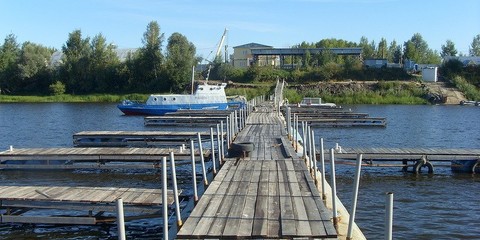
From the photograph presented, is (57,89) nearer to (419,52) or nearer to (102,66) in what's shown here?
(102,66)

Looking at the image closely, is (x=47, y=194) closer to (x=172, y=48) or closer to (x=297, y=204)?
(x=297, y=204)

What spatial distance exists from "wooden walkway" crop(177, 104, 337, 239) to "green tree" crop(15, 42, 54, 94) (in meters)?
96.7

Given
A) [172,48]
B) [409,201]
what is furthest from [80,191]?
[172,48]

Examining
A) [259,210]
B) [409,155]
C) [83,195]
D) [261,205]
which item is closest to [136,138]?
[409,155]

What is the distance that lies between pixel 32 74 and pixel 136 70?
68.4 feet

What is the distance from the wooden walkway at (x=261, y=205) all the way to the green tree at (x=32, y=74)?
9668 centimetres

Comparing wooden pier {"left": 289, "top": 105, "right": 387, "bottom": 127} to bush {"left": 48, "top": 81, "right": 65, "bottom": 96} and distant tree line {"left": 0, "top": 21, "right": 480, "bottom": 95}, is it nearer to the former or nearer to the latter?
distant tree line {"left": 0, "top": 21, "right": 480, "bottom": 95}

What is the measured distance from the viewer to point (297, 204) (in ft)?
33.8

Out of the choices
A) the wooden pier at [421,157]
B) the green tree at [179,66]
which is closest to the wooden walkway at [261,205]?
the wooden pier at [421,157]

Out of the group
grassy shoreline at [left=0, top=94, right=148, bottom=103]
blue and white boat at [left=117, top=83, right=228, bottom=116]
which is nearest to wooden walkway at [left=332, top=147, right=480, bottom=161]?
blue and white boat at [left=117, top=83, right=228, bottom=116]

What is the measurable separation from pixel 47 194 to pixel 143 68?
3590 inches

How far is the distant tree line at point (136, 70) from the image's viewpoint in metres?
98.3

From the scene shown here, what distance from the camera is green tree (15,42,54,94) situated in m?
103

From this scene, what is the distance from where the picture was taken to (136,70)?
10381 centimetres
